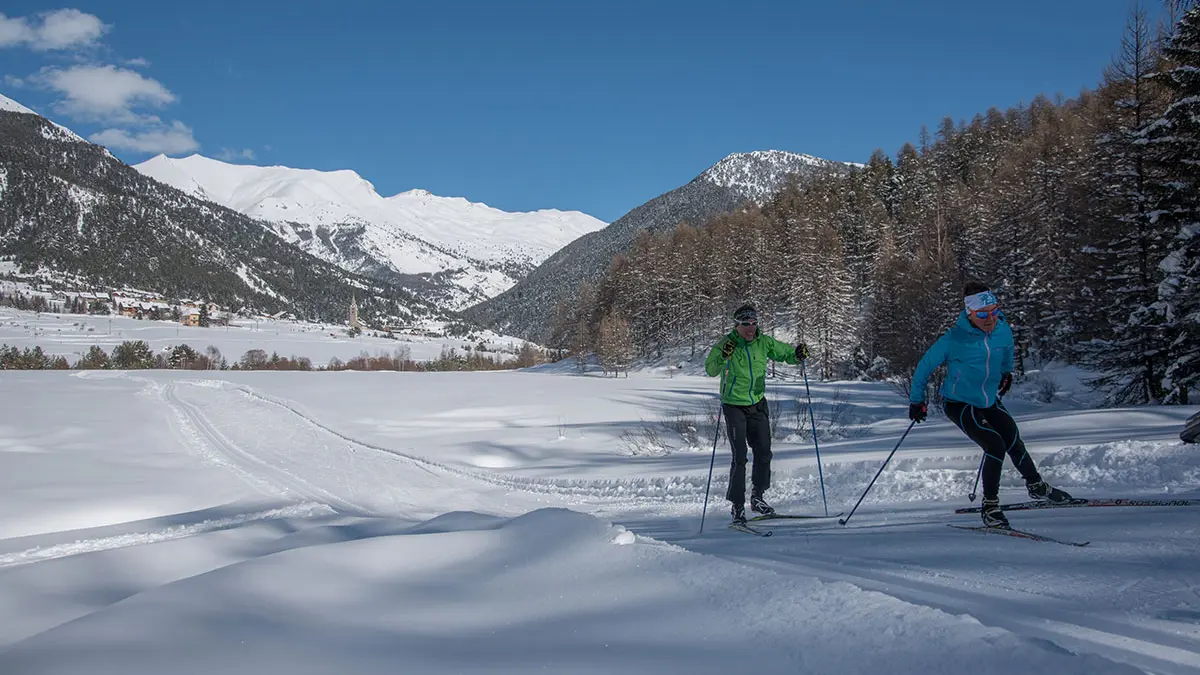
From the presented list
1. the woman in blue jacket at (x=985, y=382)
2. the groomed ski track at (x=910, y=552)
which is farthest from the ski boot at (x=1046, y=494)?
the groomed ski track at (x=910, y=552)

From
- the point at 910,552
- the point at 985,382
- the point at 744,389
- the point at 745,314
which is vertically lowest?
the point at 910,552

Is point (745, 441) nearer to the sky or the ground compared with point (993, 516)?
nearer to the sky

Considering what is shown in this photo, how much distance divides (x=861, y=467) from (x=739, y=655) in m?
8.32

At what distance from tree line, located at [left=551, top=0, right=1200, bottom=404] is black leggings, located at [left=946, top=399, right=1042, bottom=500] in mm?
7456

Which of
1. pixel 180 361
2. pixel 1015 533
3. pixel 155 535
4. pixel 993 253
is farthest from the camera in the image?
pixel 180 361

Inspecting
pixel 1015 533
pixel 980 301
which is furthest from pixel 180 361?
pixel 1015 533

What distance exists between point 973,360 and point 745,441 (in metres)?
A: 2.25

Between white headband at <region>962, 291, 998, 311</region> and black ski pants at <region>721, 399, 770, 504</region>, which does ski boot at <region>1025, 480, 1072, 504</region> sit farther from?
black ski pants at <region>721, 399, 770, 504</region>

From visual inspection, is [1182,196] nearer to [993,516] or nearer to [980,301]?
[980,301]

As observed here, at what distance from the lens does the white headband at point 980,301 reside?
5.69 metres

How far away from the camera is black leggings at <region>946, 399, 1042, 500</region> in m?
5.63

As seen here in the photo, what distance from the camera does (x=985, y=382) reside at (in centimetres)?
568

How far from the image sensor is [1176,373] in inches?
623

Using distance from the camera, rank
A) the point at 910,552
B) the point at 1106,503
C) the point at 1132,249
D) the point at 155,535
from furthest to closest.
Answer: the point at 1132,249
the point at 155,535
the point at 1106,503
the point at 910,552
